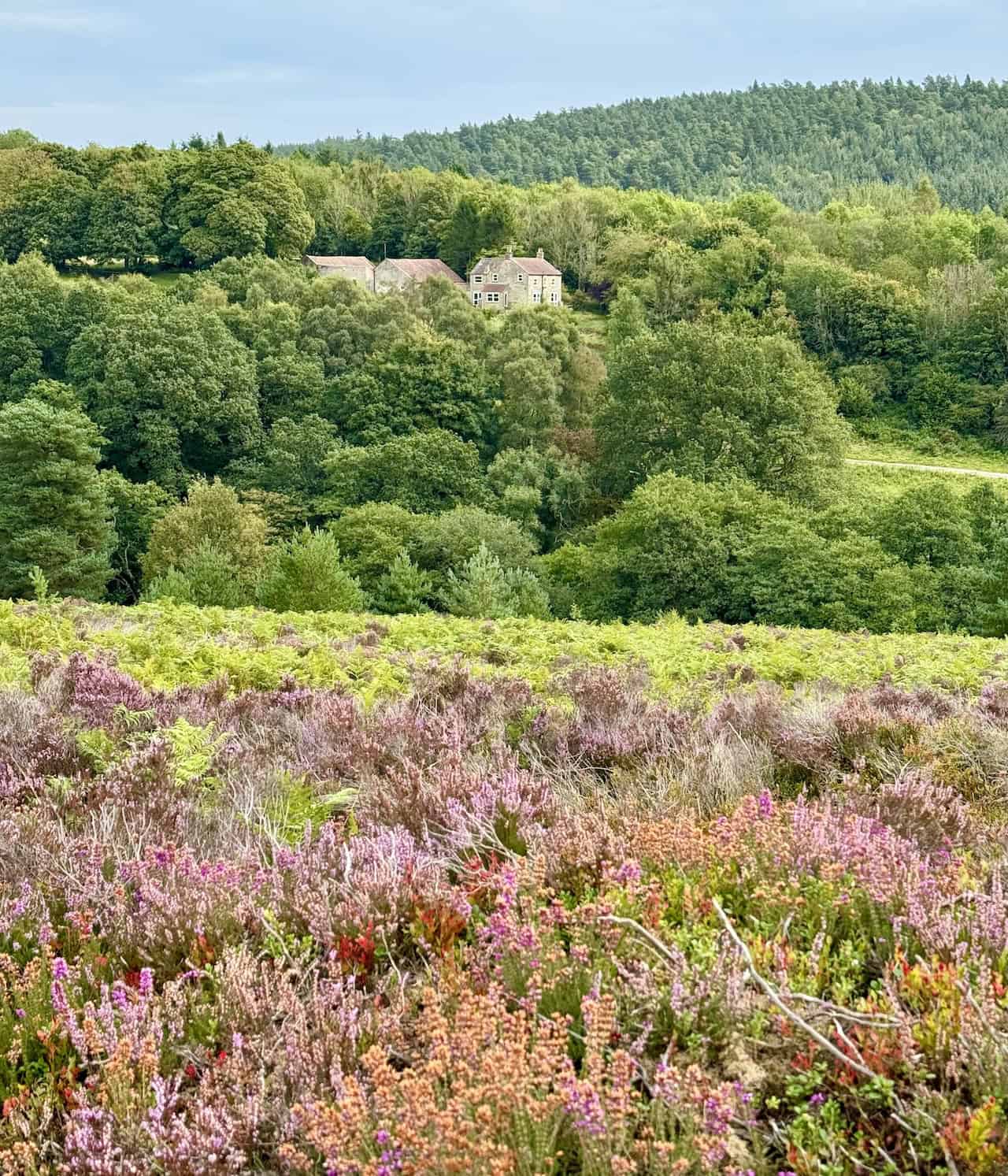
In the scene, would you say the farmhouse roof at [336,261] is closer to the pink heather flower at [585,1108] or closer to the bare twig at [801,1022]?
the bare twig at [801,1022]

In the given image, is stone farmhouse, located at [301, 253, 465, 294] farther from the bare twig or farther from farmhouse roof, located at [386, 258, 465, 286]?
the bare twig

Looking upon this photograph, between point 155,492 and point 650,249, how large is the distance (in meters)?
56.4

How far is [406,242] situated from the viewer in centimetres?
11044

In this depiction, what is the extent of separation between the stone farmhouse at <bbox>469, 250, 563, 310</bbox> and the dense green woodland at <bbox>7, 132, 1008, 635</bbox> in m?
4.55

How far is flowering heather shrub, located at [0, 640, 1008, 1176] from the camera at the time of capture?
2.24 metres

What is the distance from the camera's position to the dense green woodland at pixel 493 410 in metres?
36.1

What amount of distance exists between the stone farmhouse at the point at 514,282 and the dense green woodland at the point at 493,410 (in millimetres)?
4550

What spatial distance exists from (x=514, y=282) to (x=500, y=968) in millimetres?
96943

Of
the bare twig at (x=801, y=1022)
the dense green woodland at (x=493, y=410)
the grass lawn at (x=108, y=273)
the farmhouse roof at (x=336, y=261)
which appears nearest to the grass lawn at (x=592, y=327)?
the dense green woodland at (x=493, y=410)

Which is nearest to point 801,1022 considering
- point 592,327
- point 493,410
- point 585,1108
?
point 585,1108

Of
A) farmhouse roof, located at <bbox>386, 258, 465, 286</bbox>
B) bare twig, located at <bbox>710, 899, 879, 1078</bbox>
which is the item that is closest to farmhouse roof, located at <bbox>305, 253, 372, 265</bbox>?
farmhouse roof, located at <bbox>386, 258, 465, 286</bbox>

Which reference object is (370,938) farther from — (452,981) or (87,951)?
(87,951)

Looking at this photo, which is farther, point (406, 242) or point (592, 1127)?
point (406, 242)

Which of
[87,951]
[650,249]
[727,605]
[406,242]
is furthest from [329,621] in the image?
[406,242]
